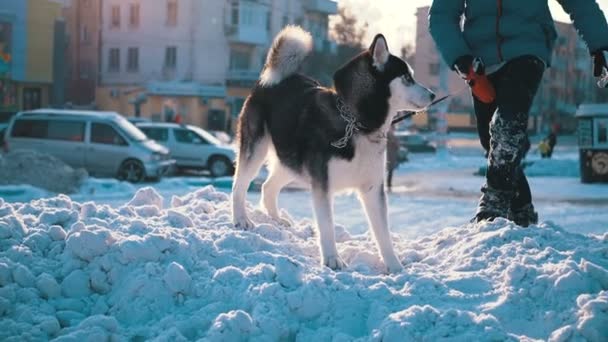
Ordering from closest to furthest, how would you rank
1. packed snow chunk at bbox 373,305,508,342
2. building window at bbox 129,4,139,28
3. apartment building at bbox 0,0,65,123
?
1. packed snow chunk at bbox 373,305,508,342
2. apartment building at bbox 0,0,65,123
3. building window at bbox 129,4,139,28

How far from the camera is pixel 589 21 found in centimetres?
532

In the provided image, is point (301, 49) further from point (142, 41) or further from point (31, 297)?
point (142, 41)

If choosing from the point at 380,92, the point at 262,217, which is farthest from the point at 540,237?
the point at 262,217

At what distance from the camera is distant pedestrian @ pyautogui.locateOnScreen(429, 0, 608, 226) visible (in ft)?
17.7

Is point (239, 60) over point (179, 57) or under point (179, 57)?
over

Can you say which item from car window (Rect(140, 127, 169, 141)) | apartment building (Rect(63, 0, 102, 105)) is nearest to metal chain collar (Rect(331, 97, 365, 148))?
car window (Rect(140, 127, 169, 141))

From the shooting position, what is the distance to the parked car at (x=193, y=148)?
21609mm

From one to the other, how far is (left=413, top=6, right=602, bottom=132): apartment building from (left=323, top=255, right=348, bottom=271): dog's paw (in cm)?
6475

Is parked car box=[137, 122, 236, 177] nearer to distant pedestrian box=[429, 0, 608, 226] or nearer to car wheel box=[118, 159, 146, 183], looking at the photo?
car wheel box=[118, 159, 146, 183]

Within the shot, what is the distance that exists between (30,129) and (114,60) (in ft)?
110

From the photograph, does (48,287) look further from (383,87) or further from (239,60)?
(239,60)

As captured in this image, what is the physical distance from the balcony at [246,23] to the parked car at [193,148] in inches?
1172

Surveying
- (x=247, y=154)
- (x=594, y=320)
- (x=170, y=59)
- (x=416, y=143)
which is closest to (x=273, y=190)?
(x=247, y=154)

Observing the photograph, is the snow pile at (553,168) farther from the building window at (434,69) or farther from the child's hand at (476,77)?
the building window at (434,69)
